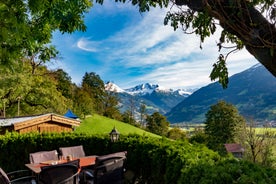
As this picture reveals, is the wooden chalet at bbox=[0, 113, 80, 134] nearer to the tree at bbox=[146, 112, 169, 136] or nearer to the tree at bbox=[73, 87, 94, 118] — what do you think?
the tree at bbox=[73, 87, 94, 118]

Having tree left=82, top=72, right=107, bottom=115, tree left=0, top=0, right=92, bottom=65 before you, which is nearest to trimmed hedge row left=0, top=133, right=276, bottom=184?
tree left=0, top=0, right=92, bottom=65

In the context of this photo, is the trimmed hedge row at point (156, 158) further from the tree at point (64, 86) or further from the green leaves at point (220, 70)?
the tree at point (64, 86)

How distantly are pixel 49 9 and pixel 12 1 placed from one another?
0.56 meters

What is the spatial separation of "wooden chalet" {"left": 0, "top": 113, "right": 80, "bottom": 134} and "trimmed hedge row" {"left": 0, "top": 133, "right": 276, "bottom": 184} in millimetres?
7405

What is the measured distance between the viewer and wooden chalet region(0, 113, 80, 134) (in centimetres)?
1766

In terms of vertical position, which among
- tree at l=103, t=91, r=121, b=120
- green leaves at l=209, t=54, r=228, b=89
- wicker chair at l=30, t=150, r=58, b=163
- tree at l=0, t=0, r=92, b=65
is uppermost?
tree at l=103, t=91, r=121, b=120

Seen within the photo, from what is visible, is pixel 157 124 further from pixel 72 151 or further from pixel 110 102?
pixel 72 151

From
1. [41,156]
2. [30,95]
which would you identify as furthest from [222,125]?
[41,156]

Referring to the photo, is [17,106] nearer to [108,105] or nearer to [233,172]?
[233,172]

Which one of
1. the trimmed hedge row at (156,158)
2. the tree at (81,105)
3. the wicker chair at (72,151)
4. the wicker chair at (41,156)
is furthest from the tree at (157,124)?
the wicker chair at (41,156)

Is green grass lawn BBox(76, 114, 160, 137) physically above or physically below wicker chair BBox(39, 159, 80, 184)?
above

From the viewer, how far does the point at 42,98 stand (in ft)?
89.9

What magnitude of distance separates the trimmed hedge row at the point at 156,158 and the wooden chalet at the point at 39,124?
7.40m

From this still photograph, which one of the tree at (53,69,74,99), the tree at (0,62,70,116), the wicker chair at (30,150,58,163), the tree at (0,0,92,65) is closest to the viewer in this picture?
the tree at (0,0,92,65)
